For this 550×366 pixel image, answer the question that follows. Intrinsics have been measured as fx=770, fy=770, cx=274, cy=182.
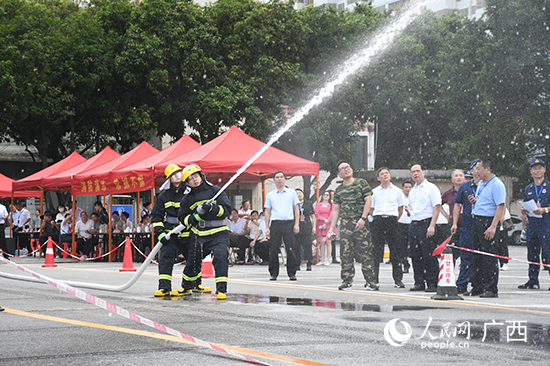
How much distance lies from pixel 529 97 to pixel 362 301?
79.4ft

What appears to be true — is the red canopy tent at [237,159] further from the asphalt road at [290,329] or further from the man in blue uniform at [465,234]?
the man in blue uniform at [465,234]

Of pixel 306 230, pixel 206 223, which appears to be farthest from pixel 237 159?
pixel 206 223

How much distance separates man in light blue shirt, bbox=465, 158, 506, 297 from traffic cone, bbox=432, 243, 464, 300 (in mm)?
655

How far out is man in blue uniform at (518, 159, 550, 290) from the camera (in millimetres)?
11711

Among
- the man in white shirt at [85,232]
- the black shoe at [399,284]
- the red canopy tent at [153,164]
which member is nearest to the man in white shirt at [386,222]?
the black shoe at [399,284]

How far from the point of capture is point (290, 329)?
716 cm

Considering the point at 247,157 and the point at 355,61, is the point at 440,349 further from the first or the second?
the point at 355,61

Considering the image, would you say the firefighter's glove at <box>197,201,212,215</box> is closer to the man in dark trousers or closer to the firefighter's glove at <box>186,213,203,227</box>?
the firefighter's glove at <box>186,213,203,227</box>

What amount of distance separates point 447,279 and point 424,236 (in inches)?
67.0

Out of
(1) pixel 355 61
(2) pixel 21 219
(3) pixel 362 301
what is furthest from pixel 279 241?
(1) pixel 355 61

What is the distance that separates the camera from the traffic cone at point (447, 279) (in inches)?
366

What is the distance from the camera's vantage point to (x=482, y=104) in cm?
3469

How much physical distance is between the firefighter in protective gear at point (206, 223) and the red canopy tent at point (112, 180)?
34.7 feet

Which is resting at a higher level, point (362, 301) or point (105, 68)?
point (105, 68)
